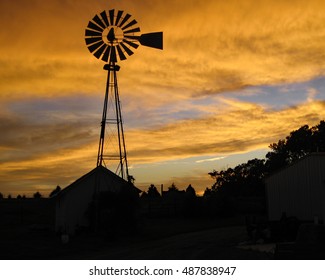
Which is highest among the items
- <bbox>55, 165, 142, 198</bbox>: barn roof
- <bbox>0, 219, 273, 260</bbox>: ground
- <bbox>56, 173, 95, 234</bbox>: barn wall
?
<bbox>55, 165, 142, 198</bbox>: barn roof

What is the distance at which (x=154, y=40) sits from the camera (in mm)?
30531

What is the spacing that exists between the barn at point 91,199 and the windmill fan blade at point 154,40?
36.8 feet

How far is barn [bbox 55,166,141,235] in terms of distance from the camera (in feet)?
120

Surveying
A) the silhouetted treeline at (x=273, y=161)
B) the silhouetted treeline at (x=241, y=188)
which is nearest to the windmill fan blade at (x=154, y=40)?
the silhouetted treeline at (x=241, y=188)

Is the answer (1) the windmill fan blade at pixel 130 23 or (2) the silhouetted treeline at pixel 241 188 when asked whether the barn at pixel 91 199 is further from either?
(2) the silhouetted treeline at pixel 241 188

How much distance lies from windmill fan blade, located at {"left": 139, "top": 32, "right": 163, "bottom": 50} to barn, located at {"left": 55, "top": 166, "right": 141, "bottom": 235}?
1123cm

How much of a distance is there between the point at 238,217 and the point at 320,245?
128ft

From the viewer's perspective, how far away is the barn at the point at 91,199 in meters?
36.7

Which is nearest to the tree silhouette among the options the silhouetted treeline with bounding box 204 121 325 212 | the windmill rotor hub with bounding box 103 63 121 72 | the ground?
the silhouetted treeline with bounding box 204 121 325 212

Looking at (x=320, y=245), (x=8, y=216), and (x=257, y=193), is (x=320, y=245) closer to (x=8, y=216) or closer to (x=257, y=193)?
(x=8, y=216)

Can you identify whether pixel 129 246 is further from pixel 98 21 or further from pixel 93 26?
pixel 98 21

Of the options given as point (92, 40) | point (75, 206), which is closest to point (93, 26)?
point (92, 40)

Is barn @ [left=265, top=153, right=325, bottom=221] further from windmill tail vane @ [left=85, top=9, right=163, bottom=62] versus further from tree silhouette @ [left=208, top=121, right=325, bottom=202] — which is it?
tree silhouette @ [left=208, top=121, right=325, bottom=202]

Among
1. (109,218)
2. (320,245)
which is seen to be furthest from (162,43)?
(320,245)
